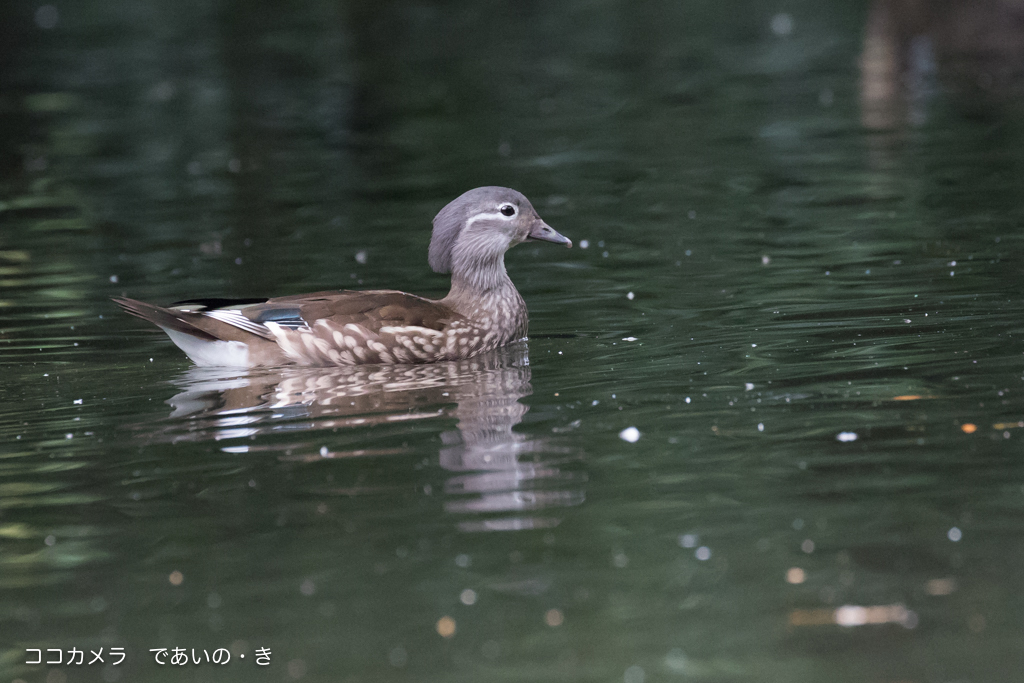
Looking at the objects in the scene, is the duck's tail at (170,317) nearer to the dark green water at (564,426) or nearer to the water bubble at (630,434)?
the dark green water at (564,426)

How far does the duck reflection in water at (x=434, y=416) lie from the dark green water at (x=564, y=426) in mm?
31

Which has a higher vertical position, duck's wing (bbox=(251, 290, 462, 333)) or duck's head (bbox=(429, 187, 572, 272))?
duck's head (bbox=(429, 187, 572, 272))

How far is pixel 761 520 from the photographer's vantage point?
6.11 m

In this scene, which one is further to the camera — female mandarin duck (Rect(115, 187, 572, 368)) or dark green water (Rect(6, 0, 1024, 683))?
female mandarin duck (Rect(115, 187, 572, 368))

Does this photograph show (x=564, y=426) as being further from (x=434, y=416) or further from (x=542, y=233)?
(x=542, y=233)

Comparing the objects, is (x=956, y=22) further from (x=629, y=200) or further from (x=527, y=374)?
(x=527, y=374)

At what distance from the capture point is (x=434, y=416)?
809 cm

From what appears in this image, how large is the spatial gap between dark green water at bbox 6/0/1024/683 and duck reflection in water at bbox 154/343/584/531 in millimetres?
31

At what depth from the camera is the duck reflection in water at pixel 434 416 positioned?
6617 mm

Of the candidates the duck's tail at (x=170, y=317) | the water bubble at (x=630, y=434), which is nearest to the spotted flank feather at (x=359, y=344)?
the duck's tail at (x=170, y=317)

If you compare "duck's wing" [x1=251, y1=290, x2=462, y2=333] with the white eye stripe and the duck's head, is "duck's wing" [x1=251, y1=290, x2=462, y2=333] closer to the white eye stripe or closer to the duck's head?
the duck's head

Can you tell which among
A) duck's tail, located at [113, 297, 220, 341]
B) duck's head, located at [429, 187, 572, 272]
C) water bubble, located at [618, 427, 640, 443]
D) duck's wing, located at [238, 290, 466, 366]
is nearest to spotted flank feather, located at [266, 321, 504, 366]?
duck's wing, located at [238, 290, 466, 366]

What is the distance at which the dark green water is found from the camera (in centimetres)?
527

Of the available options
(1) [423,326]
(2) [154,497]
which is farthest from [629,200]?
(2) [154,497]
